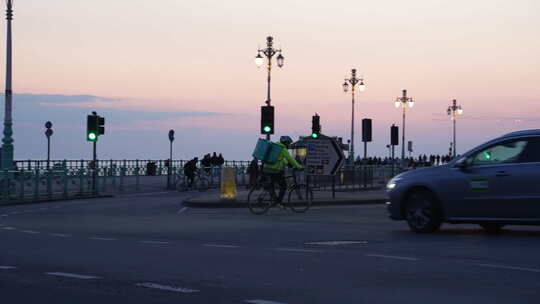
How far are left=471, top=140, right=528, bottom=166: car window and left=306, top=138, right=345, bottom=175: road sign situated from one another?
1428 cm

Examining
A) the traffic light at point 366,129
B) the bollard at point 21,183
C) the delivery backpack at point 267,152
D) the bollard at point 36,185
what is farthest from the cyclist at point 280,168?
the traffic light at point 366,129

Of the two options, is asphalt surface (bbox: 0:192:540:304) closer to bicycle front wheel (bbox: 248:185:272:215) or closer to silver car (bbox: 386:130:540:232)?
silver car (bbox: 386:130:540:232)

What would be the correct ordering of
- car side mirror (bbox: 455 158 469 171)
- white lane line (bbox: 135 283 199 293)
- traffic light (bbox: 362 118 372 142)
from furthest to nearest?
traffic light (bbox: 362 118 372 142) → car side mirror (bbox: 455 158 469 171) → white lane line (bbox: 135 283 199 293)

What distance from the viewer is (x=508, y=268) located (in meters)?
10.6

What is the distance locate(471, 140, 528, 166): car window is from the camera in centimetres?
1534

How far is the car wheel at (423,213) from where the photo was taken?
1609 cm

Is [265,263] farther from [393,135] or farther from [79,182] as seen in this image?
[393,135]

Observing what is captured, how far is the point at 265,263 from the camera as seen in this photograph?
11.2m

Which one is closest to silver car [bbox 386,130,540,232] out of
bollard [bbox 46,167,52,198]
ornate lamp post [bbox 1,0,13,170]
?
bollard [bbox 46,167,52,198]

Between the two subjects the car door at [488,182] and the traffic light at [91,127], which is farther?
the traffic light at [91,127]

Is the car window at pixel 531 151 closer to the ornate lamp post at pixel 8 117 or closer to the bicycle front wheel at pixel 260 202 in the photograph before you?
the bicycle front wheel at pixel 260 202

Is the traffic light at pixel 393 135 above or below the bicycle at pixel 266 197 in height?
above

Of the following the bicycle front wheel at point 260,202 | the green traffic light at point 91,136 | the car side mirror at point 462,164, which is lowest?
the bicycle front wheel at point 260,202

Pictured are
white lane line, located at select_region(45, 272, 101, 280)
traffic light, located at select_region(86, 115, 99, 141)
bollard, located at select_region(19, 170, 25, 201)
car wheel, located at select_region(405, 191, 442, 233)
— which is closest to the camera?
white lane line, located at select_region(45, 272, 101, 280)
